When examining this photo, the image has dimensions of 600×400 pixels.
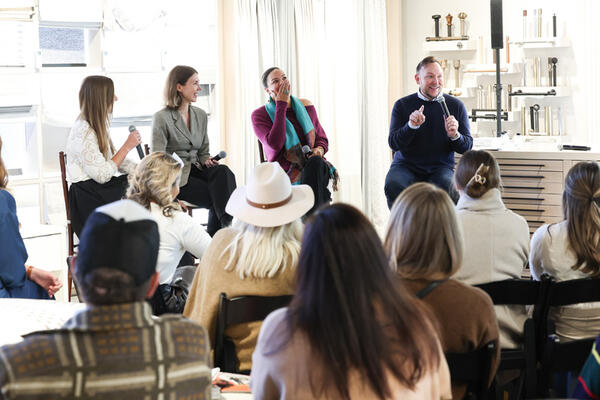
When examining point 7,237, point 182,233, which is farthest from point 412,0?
point 7,237

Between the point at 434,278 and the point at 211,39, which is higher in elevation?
the point at 211,39

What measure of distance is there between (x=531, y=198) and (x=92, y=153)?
3026mm

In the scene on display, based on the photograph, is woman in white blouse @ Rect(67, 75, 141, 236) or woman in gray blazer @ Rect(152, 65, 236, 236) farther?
woman in gray blazer @ Rect(152, 65, 236, 236)

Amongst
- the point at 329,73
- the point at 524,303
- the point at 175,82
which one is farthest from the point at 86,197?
the point at 329,73

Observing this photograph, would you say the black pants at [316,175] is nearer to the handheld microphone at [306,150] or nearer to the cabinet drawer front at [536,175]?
the handheld microphone at [306,150]

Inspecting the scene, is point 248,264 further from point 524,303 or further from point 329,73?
point 329,73

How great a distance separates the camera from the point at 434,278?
7.08ft

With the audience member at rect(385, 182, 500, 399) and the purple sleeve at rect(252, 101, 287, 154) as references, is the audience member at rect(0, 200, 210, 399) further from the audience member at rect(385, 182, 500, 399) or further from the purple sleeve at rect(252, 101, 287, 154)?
the purple sleeve at rect(252, 101, 287, 154)

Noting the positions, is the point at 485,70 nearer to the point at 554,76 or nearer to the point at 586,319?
the point at 554,76

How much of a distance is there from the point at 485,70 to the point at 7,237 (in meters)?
4.62

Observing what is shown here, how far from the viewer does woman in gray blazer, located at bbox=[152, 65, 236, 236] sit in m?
5.01

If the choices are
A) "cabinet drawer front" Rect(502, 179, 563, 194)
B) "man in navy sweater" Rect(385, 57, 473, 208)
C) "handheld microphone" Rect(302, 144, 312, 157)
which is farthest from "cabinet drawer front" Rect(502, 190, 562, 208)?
"handheld microphone" Rect(302, 144, 312, 157)

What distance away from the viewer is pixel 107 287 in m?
1.42

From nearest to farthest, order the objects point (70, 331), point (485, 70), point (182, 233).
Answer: point (70, 331)
point (182, 233)
point (485, 70)
